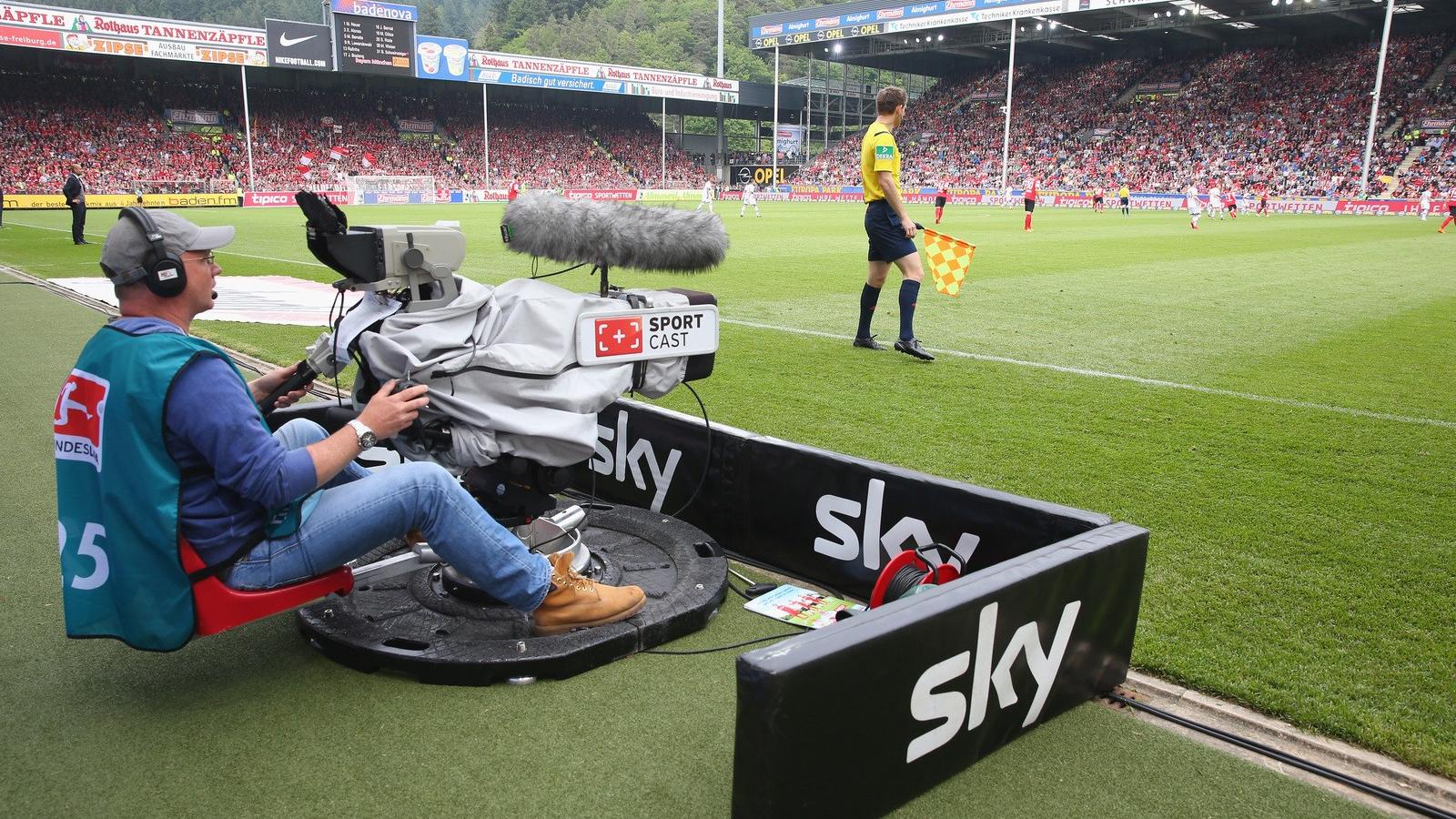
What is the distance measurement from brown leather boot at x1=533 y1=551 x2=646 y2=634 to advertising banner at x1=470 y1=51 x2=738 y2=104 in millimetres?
53604

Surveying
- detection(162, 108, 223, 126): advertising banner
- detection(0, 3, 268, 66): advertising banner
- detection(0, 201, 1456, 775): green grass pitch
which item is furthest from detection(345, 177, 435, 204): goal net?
detection(0, 201, 1456, 775): green grass pitch

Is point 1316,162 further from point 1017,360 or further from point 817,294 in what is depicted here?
point 1017,360

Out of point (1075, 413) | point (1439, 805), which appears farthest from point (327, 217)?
point (1075, 413)

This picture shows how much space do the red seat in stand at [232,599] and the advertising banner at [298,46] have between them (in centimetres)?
4809

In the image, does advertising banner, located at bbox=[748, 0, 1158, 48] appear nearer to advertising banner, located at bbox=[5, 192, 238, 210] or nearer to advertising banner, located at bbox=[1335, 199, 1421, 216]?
advertising banner, located at bbox=[1335, 199, 1421, 216]

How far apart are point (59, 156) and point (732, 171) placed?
115 feet

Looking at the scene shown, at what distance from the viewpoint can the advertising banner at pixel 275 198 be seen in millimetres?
40219

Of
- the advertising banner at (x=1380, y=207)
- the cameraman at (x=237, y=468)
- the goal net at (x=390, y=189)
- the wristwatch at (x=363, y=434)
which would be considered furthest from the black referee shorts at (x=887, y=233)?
the goal net at (x=390, y=189)

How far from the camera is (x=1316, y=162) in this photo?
40.8 m

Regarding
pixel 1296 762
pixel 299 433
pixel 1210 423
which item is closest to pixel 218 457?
pixel 299 433

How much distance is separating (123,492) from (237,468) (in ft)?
0.95

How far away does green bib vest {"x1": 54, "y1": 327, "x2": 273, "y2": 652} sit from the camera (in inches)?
90.0

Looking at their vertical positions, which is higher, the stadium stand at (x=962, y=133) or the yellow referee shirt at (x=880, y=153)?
the stadium stand at (x=962, y=133)

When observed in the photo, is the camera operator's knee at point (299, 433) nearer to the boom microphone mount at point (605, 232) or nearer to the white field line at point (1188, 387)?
the boom microphone mount at point (605, 232)
